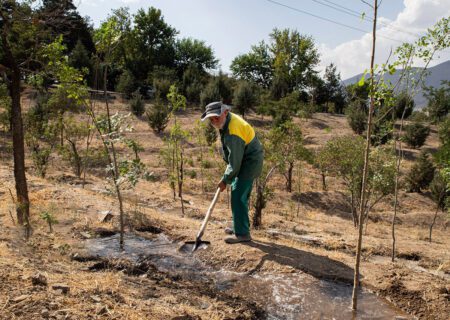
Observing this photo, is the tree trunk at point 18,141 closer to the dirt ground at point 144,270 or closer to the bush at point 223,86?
the dirt ground at point 144,270

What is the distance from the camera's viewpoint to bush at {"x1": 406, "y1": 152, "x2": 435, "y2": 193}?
67.6 ft

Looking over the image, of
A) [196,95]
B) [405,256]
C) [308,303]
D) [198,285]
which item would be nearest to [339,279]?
[308,303]

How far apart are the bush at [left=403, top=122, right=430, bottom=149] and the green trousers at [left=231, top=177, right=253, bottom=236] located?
23600 millimetres

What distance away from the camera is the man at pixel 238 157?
18.5 feet

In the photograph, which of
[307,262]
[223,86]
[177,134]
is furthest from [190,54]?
[307,262]

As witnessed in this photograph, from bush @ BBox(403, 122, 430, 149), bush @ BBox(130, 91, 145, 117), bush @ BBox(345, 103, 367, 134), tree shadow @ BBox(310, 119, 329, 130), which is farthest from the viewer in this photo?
tree shadow @ BBox(310, 119, 329, 130)

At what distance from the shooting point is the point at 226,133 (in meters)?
5.68

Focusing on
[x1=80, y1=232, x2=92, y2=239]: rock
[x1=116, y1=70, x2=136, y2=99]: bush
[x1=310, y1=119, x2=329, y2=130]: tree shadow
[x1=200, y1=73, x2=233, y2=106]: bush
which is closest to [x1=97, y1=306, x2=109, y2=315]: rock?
[x1=80, y1=232, x2=92, y2=239]: rock

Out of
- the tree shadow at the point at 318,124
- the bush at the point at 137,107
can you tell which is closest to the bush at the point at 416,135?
the tree shadow at the point at 318,124

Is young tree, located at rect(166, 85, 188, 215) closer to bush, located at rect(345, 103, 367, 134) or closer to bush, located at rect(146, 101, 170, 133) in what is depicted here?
bush, located at rect(146, 101, 170, 133)

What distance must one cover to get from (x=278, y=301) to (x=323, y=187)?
15688mm

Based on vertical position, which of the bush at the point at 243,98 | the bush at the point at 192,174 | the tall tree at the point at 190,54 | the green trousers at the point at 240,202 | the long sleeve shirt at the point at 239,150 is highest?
the tall tree at the point at 190,54

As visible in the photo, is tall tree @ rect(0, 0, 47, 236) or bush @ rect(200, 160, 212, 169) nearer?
tall tree @ rect(0, 0, 47, 236)

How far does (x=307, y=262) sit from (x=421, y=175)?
17603 millimetres
